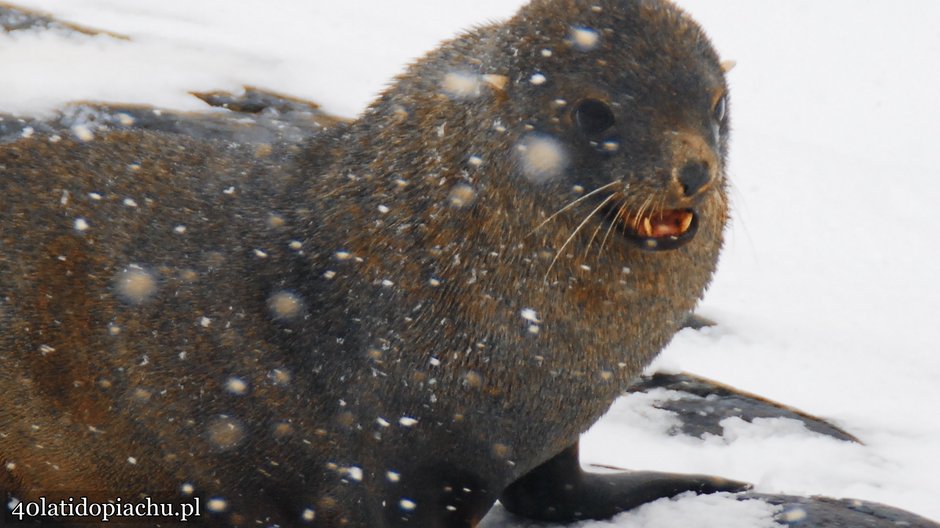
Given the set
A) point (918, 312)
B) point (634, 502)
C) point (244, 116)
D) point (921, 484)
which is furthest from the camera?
point (918, 312)

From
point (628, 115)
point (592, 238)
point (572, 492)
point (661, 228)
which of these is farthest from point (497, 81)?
point (572, 492)

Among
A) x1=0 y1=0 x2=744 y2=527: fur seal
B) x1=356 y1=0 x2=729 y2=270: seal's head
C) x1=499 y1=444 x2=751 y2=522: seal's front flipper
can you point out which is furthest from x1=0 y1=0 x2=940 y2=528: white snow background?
x1=356 y1=0 x2=729 y2=270: seal's head

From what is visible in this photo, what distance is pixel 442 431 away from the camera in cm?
352

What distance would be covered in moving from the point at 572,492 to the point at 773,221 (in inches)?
249

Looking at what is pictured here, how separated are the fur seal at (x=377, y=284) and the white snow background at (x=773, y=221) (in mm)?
756

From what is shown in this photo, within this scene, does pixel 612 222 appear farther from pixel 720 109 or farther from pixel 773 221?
pixel 773 221

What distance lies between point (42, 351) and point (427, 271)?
4.72 ft

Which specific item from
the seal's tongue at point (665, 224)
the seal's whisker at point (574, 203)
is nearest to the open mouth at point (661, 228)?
the seal's tongue at point (665, 224)

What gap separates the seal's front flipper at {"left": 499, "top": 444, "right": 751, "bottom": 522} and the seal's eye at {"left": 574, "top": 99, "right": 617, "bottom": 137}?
4.68ft

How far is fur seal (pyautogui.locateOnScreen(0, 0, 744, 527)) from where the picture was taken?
329 centimetres

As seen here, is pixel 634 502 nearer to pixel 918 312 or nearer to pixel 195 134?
pixel 195 134

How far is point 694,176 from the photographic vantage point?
305 cm

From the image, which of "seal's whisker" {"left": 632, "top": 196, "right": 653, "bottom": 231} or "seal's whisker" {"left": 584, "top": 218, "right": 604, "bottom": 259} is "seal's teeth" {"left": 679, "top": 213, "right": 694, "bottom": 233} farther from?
"seal's whisker" {"left": 584, "top": 218, "right": 604, "bottom": 259}

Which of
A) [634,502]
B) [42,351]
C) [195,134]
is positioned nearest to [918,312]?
[634,502]
